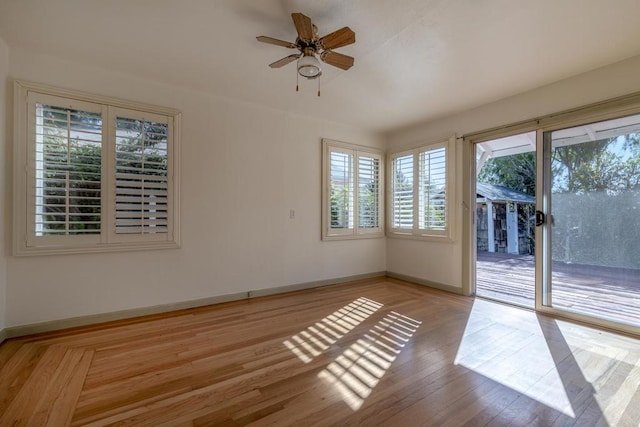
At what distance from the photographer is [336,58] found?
8.06ft

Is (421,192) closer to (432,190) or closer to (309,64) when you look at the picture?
(432,190)

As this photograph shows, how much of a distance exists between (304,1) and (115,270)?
3183 mm

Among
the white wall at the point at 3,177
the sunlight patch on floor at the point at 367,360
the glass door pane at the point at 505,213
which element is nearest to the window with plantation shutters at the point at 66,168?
the white wall at the point at 3,177

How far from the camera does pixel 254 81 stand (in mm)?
3328

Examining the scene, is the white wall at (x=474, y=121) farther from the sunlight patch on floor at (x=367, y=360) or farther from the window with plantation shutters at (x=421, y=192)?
the sunlight patch on floor at (x=367, y=360)

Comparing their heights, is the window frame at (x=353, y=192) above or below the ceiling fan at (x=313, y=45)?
below

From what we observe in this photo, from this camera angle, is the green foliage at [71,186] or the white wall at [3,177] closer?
the white wall at [3,177]

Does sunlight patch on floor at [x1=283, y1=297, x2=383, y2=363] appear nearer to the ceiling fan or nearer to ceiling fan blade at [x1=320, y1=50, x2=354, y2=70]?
the ceiling fan

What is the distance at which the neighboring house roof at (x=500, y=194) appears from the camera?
7.55 metres

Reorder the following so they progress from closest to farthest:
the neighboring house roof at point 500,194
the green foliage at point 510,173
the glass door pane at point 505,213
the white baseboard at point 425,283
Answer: the white baseboard at point 425,283 → the glass door pane at point 505,213 → the neighboring house roof at point 500,194 → the green foliage at point 510,173

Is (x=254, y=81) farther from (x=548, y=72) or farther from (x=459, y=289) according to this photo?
(x=459, y=289)

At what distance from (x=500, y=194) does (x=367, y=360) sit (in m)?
7.24

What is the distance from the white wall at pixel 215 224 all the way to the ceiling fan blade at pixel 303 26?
1964 mm

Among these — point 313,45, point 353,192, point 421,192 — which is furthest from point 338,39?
point 421,192
